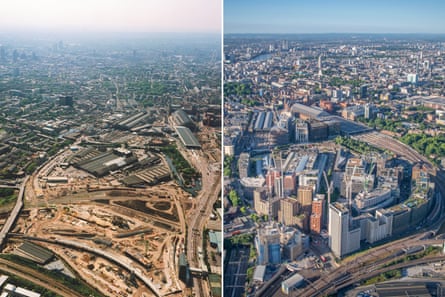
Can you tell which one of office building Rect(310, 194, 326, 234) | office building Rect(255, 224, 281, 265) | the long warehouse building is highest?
the long warehouse building

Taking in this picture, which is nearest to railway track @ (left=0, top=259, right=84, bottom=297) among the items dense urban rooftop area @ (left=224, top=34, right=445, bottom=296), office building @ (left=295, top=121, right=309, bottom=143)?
dense urban rooftop area @ (left=224, top=34, right=445, bottom=296)

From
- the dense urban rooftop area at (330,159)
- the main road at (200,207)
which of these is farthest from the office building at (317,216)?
the main road at (200,207)

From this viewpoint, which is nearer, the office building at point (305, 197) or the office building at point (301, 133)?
the office building at point (305, 197)

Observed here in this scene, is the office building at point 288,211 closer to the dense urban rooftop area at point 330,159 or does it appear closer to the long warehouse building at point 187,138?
the dense urban rooftop area at point 330,159

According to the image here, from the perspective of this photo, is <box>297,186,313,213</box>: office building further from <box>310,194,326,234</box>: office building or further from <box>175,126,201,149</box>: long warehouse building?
<box>175,126,201,149</box>: long warehouse building

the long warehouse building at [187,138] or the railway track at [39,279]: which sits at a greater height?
the long warehouse building at [187,138]

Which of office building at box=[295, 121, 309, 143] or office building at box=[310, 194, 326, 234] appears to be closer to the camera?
office building at box=[310, 194, 326, 234]

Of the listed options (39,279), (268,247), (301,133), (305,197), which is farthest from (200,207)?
(39,279)

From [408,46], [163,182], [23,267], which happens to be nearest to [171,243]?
[163,182]

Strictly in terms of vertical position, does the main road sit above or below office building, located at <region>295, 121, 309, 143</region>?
below

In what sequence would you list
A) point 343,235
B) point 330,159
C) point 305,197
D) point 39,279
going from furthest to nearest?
1. point 330,159
2. point 305,197
3. point 343,235
4. point 39,279

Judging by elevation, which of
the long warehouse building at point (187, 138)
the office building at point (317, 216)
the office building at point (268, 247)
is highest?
the long warehouse building at point (187, 138)

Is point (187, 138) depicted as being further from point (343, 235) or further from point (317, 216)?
point (343, 235)
